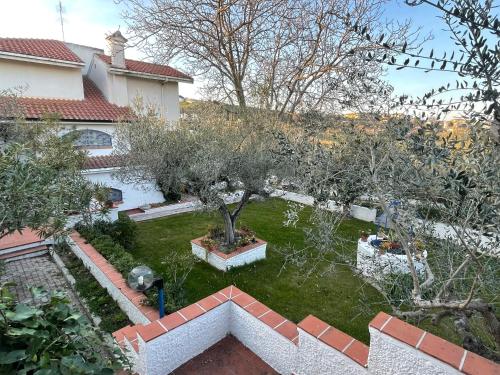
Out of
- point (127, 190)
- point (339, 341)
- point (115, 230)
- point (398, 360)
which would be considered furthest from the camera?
point (127, 190)

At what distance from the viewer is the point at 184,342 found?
4.63 m

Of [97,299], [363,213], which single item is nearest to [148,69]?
[97,299]

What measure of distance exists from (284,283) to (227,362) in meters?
3.65

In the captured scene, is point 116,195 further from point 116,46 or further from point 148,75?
point 116,46

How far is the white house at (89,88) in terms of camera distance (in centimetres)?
1480

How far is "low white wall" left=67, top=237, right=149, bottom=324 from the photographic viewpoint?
591 centimetres

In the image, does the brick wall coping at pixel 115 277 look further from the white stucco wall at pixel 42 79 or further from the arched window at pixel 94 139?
the white stucco wall at pixel 42 79

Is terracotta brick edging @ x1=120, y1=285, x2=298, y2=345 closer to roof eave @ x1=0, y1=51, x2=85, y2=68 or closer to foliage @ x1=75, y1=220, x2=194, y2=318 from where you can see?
foliage @ x1=75, y1=220, x2=194, y2=318

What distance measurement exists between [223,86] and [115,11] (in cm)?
759

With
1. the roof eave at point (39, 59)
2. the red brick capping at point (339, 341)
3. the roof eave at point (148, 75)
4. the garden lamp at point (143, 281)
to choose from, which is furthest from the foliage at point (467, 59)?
the roof eave at point (39, 59)

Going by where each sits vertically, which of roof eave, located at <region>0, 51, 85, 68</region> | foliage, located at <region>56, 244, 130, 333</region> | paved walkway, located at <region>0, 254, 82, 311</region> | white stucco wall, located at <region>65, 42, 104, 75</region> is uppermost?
white stucco wall, located at <region>65, 42, 104, 75</region>

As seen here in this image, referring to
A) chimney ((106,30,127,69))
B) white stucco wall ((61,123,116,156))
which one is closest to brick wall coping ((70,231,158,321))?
white stucco wall ((61,123,116,156))

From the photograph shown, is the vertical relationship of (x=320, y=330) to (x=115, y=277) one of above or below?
above

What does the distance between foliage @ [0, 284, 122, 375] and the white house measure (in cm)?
1179
